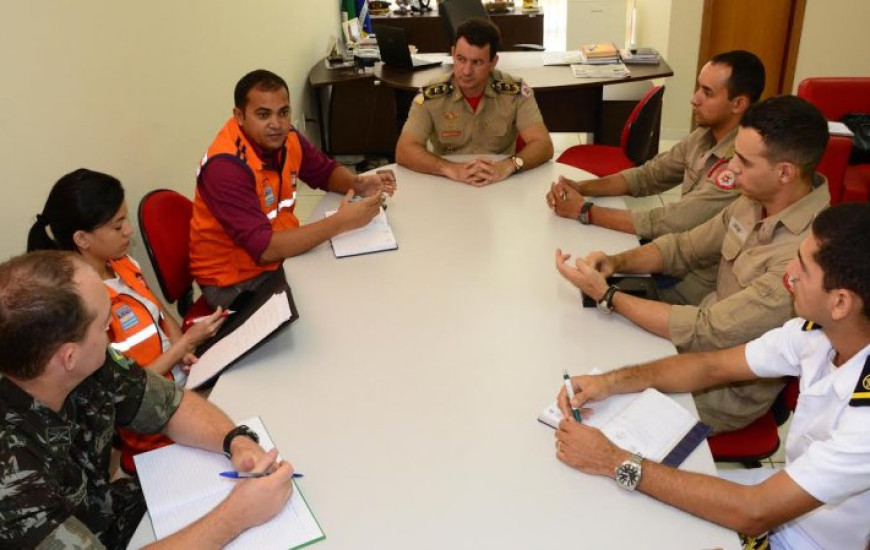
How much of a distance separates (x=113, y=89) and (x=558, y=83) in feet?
8.96

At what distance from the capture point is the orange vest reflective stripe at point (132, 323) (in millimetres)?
2062

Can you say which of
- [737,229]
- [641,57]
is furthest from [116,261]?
[641,57]

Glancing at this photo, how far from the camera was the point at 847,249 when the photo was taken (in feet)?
4.66

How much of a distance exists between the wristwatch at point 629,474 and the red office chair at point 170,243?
1705 millimetres

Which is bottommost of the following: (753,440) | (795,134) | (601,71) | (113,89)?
(753,440)

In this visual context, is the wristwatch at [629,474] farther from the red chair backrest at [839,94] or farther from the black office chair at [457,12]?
the black office chair at [457,12]

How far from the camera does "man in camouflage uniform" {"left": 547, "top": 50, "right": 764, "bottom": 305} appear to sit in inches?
102

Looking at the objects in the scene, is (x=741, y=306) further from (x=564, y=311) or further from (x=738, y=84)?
(x=738, y=84)

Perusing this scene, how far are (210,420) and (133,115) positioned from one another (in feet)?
5.55

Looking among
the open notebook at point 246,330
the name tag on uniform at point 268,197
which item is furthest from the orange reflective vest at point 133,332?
the name tag on uniform at point 268,197

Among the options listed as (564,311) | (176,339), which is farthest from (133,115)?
(564,311)

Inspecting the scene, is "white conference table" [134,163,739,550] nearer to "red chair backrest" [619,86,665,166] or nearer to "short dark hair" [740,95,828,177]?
"short dark hair" [740,95,828,177]

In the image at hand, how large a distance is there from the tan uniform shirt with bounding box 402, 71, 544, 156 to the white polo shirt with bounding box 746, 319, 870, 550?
1958mm

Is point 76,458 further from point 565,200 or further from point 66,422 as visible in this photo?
point 565,200
